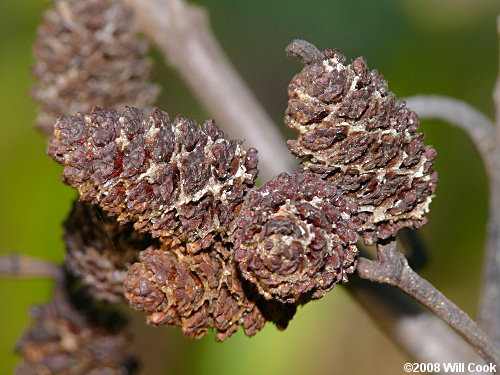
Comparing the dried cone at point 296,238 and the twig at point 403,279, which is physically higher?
the dried cone at point 296,238

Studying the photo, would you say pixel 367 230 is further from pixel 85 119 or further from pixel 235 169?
pixel 85 119

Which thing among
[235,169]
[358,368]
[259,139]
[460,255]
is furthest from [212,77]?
[358,368]

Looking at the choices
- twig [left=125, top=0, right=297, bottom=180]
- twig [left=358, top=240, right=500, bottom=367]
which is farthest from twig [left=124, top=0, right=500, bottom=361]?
twig [left=358, top=240, right=500, bottom=367]

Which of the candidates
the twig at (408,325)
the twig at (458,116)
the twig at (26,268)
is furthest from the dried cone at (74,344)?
the twig at (458,116)

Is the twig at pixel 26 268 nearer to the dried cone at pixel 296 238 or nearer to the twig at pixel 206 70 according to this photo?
the twig at pixel 206 70

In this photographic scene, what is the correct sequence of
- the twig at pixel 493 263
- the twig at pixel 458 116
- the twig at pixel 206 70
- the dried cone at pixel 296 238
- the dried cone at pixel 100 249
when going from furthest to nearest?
the twig at pixel 206 70, the twig at pixel 458 116, the twig at pixel 493 263, the dried cone at pixel 100 249, the dried cone at pixel 296 238

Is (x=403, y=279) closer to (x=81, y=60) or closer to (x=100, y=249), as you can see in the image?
(x=100, y=249)
